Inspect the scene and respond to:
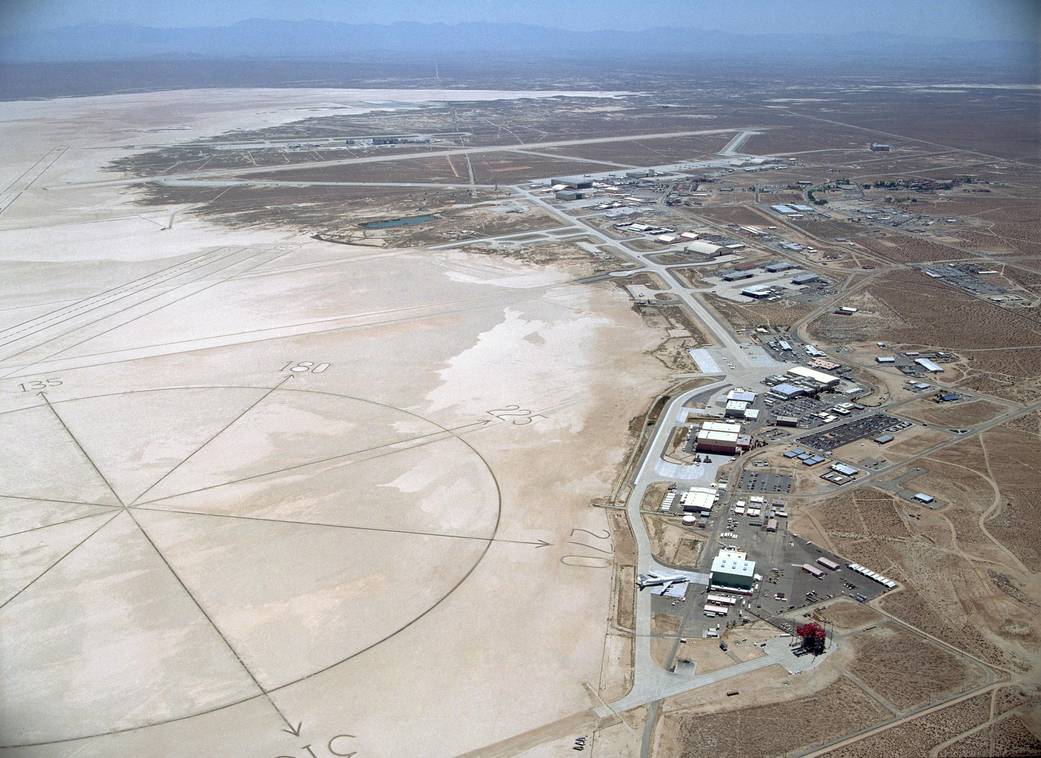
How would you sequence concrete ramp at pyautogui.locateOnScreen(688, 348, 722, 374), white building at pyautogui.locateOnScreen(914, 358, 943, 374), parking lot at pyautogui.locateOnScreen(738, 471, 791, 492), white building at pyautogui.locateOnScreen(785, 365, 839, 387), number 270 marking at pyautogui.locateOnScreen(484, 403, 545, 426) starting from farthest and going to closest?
concrete ramp at pyautogui.locateOnScreen(688, 348, 722, 374) < white building at pyautogui.locateOnScreen(914, 358, 943, 374) < white building at pyautogui.locateOnScreen(785, 365, 839, 387) < number 270 marking at pyautogui.locateOnScreen(484, 403, 545, 426) < parking lot at pyautogui.locateOnScreen(738, 471, 791, 492)

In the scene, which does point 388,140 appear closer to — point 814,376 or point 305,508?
point 814,376

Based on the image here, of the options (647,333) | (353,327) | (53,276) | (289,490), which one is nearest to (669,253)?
(647,333)

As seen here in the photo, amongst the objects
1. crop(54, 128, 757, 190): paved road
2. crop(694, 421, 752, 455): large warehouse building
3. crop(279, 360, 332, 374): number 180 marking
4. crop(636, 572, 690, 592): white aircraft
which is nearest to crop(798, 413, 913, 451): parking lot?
crop(694, 421, 752, 455): large warehouse building

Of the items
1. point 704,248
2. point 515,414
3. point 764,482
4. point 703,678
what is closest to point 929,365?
point 764,482

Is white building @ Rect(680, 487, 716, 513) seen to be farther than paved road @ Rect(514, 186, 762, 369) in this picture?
No

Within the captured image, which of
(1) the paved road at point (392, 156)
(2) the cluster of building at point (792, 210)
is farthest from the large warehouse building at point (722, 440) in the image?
(1) the paved road at point (392, 156)

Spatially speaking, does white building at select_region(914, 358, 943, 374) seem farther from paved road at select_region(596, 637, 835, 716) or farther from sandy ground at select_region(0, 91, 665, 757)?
paved road at select_region(596, 637, 835, 716)

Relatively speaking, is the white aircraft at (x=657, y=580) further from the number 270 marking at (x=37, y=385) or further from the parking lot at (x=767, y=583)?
the number 270 marking at (x=37, y=385)
